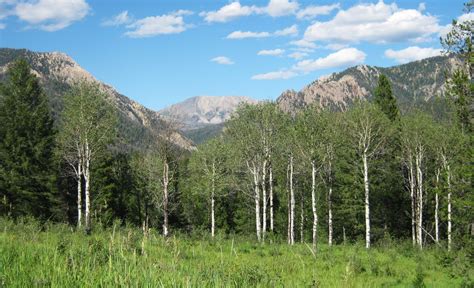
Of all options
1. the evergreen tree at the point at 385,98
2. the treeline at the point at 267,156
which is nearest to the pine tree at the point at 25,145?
the treeline at the point at 267,156

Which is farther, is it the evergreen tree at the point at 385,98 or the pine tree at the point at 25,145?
the evergreen tree at the point at 385,98

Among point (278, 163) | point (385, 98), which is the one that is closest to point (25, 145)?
point (278, 163)

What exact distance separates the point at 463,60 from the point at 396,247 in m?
18.8

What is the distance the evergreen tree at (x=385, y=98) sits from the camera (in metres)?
51.1

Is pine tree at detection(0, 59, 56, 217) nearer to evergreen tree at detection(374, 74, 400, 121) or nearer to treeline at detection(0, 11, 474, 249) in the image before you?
treeline at detection(0, 11, 474, 249)

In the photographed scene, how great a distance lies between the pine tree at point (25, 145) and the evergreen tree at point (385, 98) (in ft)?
123

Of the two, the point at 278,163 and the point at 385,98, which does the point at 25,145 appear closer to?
the point at 278,163

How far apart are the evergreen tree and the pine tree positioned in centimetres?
3754

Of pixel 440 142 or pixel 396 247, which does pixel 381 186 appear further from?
pixel 396 247

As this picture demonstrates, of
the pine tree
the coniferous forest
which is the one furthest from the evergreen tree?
the pine tree

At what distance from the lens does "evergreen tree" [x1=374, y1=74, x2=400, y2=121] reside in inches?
2013

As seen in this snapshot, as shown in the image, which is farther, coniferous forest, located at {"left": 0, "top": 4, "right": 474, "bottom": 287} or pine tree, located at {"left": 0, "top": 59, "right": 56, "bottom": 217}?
pine tree, located at {"left": 0, "top": 59, "right": 56, "bottom": 217}

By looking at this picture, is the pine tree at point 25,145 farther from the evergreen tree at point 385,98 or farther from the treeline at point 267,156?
the evergreen tree at point 385,98

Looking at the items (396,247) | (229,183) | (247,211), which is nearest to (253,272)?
(396,247)
